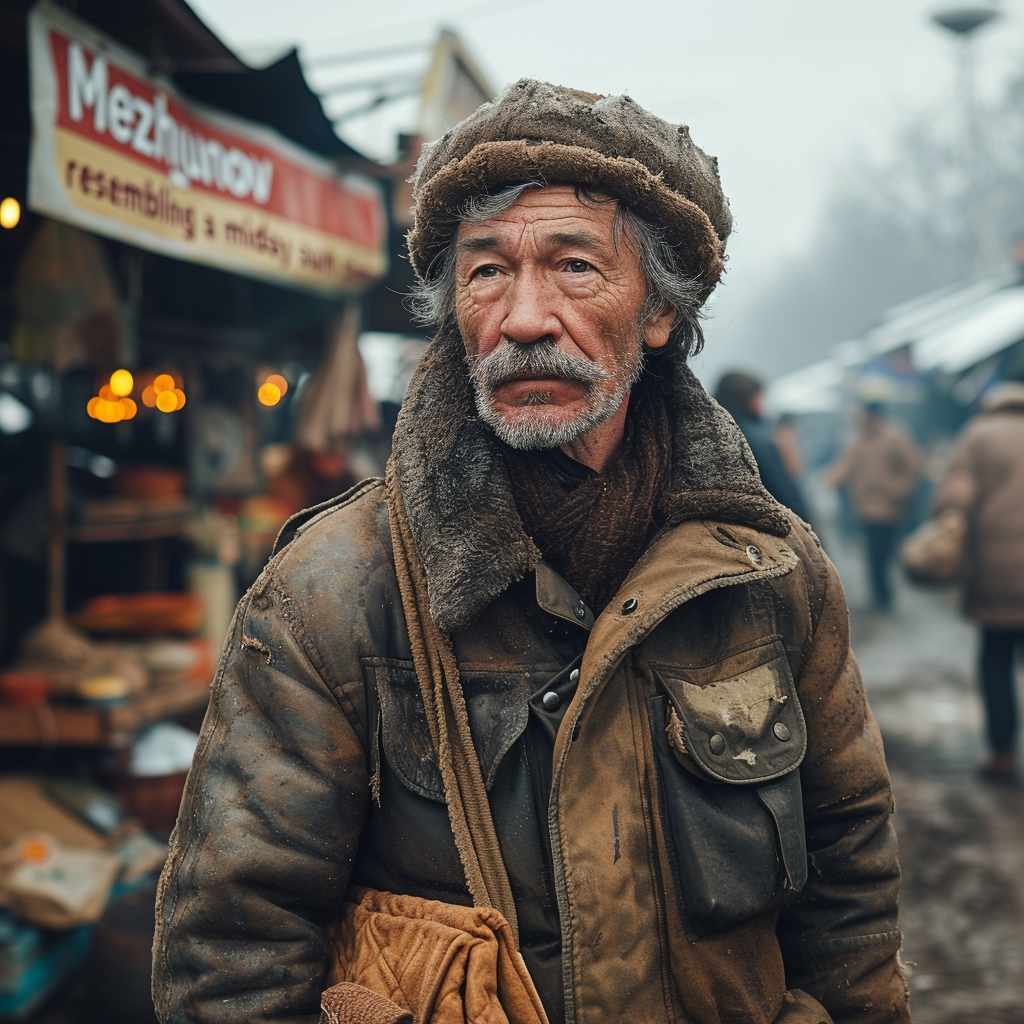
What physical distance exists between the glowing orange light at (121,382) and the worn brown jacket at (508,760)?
414 cm

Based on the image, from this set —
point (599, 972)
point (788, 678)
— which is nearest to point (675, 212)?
point (788, 678)

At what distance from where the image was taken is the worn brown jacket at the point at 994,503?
583cm

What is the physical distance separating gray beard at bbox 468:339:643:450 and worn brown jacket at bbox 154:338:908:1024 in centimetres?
5

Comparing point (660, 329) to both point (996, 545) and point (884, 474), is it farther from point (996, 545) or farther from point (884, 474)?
point (884, 474)

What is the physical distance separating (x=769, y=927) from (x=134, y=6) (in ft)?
11.5

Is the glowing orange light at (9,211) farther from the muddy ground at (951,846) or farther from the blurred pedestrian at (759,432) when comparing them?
the muddy ground at (951,846)

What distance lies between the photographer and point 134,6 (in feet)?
11.7

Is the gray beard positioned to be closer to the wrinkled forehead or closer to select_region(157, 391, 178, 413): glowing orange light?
the wrinkled forehead

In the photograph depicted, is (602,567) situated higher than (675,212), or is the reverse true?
(675,212)

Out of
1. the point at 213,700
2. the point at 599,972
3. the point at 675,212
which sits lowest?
the point at 599,972

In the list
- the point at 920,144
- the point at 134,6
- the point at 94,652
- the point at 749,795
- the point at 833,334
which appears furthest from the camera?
the point at 833,334

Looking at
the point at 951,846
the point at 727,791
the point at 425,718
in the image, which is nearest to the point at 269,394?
the point at 951,846

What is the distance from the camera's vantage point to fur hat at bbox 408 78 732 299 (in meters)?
1.63

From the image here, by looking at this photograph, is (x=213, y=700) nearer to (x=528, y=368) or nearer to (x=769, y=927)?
(x=528, y=368)
